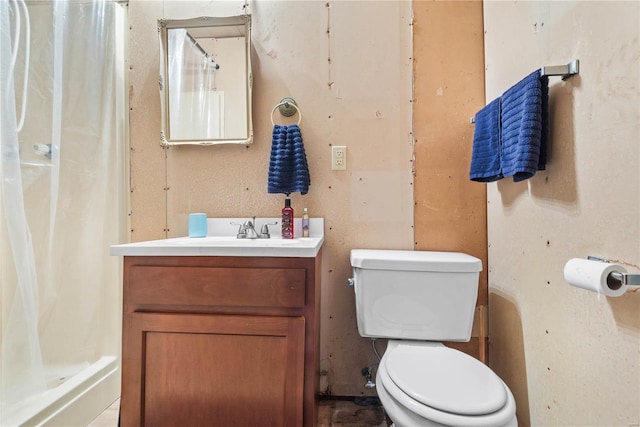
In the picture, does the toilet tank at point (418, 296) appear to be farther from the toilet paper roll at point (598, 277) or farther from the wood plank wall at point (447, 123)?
the toilet paper roll at point (598, 277)

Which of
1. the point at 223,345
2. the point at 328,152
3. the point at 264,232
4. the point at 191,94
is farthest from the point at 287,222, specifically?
the point at 191,94

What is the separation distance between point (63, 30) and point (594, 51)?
1823 millimetres

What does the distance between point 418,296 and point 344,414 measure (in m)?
0.65

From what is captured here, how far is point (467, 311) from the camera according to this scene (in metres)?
1.10

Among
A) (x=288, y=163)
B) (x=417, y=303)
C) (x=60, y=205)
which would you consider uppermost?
(x=288, y=163)

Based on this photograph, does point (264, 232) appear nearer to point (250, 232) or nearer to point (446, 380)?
point (250, 232)

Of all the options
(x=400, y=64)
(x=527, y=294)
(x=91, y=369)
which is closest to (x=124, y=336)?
(x=91, y=369)

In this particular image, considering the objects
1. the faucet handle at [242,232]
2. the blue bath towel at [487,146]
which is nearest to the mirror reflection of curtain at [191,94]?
the faucet handle at [242,232]

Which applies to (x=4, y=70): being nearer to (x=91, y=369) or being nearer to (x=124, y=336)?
(x=124, y=336)

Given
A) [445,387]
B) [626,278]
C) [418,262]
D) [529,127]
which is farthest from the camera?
[418,262]

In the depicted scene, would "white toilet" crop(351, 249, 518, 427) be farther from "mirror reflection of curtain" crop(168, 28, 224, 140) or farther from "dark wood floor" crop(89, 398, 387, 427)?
"mirror reflection of curtain" crop(168, 28, 224, 140)

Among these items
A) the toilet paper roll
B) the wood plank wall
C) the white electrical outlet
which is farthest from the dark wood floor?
the white electrical outlet

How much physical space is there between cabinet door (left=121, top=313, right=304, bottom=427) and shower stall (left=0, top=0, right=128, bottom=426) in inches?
16.0

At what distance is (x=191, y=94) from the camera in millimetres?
1427
